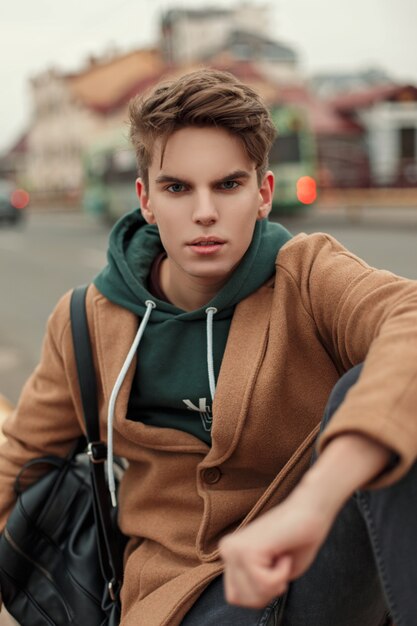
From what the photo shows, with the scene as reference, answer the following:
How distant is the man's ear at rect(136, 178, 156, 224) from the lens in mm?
2051

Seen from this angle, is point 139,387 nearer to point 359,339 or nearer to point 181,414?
point 181,414

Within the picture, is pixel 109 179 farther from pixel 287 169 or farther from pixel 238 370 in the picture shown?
pixel 238 370

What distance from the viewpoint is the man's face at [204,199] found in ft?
5.99

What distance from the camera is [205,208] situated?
1.82 metres

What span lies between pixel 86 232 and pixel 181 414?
21045 millimetres

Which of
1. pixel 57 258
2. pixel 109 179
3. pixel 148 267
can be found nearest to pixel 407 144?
pixel 109 179

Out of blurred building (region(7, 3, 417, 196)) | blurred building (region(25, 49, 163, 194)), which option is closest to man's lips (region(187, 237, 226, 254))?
blurred building (region(7, 3, 417, 196))

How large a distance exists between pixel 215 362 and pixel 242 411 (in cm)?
20

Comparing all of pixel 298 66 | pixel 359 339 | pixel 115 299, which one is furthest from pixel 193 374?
pixel 298 66

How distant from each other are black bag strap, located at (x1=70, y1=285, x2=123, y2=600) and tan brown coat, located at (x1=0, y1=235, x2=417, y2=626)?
0.09ft

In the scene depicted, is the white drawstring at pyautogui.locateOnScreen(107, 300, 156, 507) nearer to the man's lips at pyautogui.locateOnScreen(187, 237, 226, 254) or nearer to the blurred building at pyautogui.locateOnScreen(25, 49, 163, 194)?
the man's lips at pyautogui.locateOnScreen(187, 237, 226, 254)

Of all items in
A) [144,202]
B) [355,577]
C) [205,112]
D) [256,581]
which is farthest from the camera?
[144,202]

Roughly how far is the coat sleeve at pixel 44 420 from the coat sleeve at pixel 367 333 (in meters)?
0.64

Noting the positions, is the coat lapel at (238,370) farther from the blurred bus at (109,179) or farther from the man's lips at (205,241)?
the blurred bus at (109,179)
